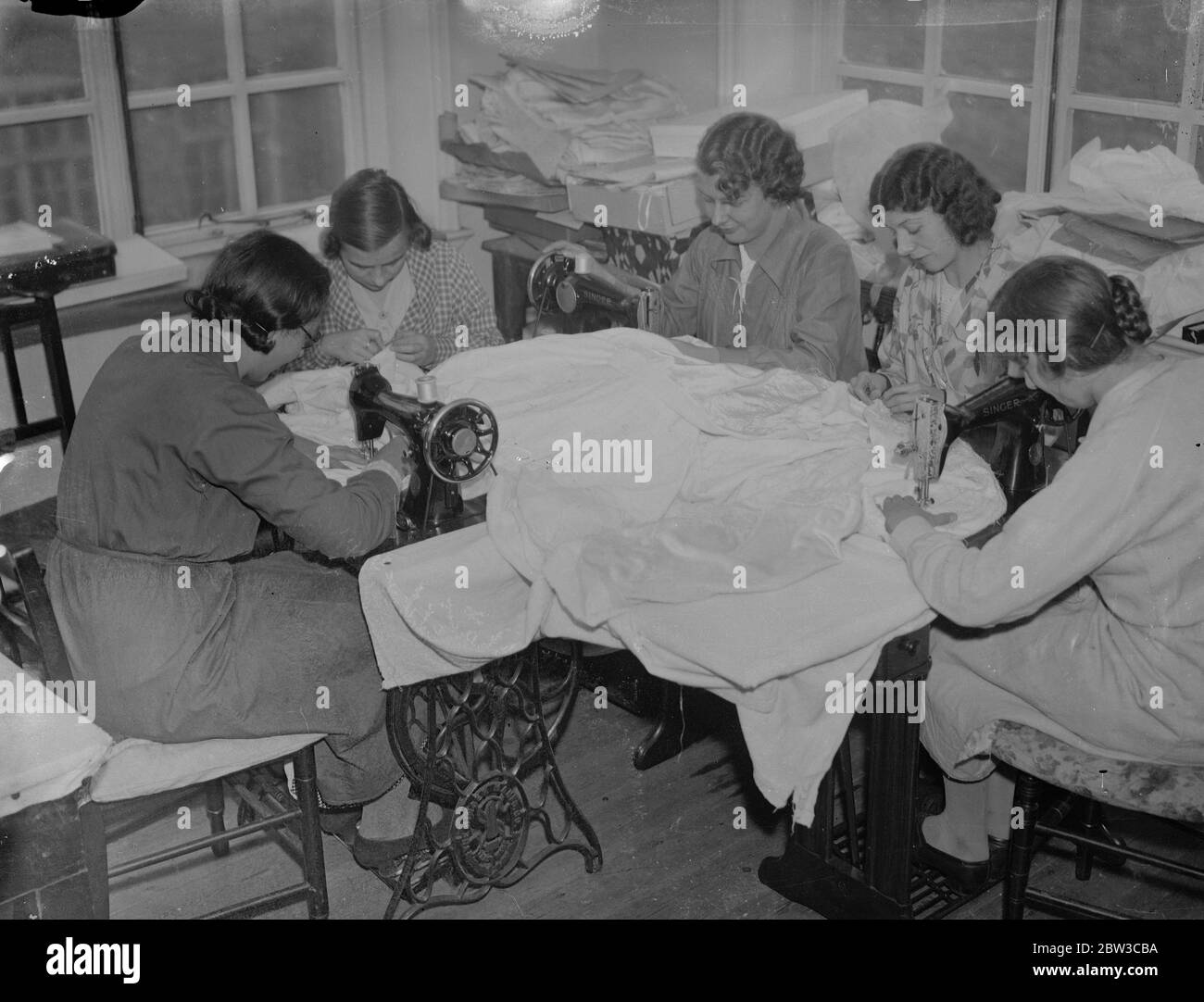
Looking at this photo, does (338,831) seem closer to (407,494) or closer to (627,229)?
(407,494)

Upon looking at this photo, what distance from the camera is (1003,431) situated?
240 cm

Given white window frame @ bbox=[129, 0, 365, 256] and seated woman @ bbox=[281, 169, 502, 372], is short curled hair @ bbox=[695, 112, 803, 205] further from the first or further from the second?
white window frame @ bbox=[129, 0, 365, 256]

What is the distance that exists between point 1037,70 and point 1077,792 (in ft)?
6.82

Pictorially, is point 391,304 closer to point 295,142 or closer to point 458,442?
point 458,442

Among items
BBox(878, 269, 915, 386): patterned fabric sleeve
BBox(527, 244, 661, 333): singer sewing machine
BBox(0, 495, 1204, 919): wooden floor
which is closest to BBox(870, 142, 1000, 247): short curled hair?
BBox(878, 269, 915, 386): patterned fabric sleeve

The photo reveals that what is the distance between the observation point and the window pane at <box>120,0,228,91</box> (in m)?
3.84

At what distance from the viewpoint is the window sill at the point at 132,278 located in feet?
11.9

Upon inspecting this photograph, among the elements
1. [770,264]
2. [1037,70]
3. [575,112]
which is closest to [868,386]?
[770,264]

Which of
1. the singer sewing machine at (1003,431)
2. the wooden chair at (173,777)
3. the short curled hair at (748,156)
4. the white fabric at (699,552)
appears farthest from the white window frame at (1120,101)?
the wooden chair at (173,777)

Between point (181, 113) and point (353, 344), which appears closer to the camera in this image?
point (353, 344)

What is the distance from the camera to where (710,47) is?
403 cm

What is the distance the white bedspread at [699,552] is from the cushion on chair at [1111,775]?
314mm
